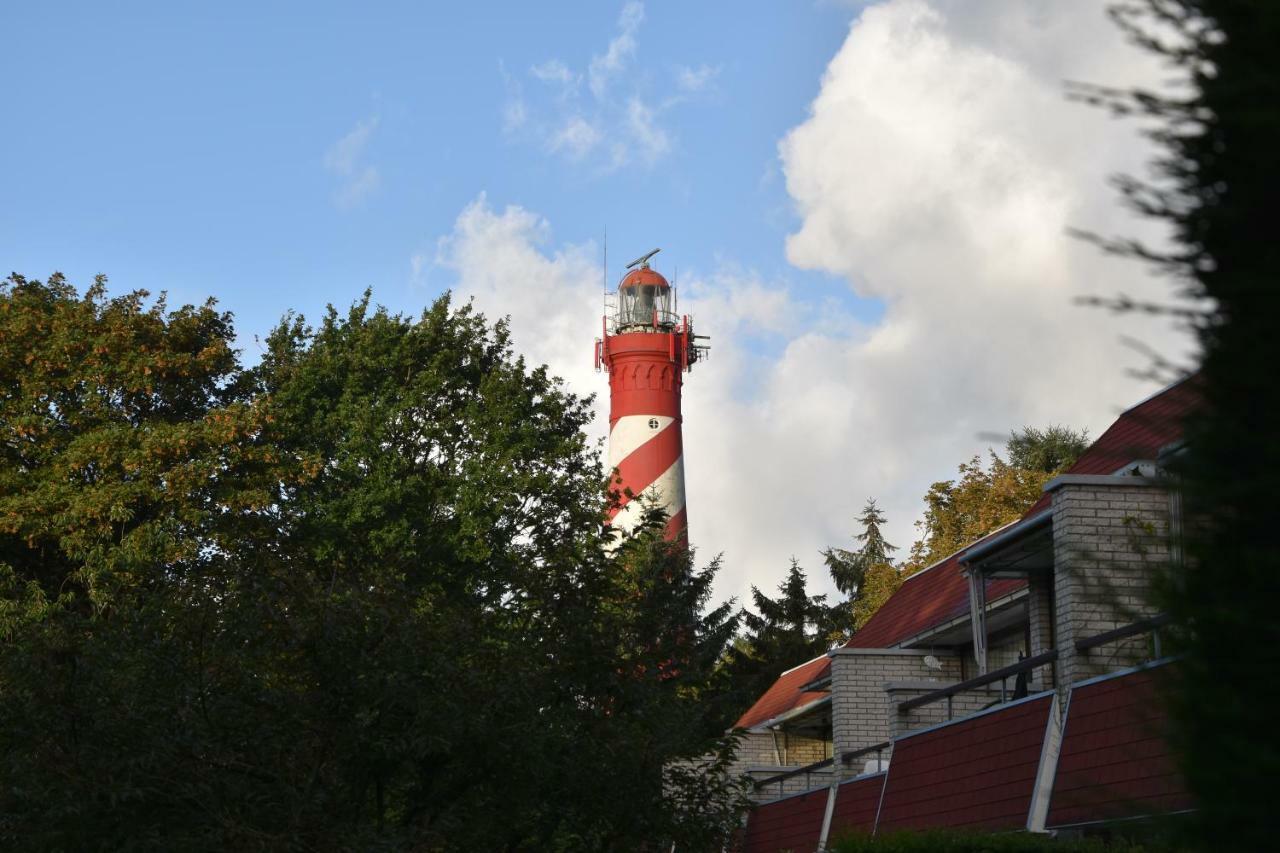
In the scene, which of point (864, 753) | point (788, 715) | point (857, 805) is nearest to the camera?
point (857, 805)

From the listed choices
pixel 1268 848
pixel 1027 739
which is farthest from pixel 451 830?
pixel 1268 848

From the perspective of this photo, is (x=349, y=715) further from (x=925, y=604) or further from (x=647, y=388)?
(x=647, y=388)

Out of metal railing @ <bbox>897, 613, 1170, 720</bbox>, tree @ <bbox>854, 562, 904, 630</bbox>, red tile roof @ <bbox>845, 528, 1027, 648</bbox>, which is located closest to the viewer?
metal railing @ <bbox>897, 613, 1170, 720</bbox>

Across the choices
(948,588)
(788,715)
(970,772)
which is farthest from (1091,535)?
(788,715)

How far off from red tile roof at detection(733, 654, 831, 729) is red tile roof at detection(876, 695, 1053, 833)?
12564 mm

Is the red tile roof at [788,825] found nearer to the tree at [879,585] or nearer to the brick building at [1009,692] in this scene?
the brick building at [1009,692]

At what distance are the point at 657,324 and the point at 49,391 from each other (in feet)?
87.7

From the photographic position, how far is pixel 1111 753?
14.7m

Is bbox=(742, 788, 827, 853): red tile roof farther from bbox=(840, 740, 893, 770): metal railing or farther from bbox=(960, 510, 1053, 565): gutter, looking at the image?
bbox=(960, 510, 1053, 565): gutter

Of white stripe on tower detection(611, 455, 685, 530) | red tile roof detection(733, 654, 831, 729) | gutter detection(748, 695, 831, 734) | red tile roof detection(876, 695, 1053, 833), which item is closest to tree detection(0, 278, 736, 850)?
red tile roof detection(876, 695, 1053, 833)

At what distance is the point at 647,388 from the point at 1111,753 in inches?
1522

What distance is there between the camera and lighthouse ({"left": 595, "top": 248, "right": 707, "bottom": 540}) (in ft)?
165

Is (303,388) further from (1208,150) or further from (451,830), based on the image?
(1208,150)

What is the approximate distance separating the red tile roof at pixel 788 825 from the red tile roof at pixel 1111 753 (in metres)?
8.88
